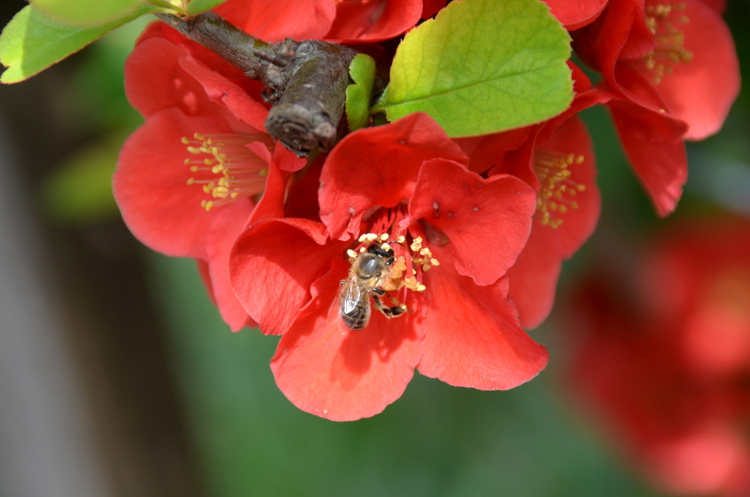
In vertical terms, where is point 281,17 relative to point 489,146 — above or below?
above

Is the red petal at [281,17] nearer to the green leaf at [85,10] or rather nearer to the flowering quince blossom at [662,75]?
the green leaf at [85,10]

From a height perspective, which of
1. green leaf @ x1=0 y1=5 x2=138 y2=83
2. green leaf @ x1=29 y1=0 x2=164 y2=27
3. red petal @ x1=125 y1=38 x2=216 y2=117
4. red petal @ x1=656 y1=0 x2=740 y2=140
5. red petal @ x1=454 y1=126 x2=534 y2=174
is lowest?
red petal @ x1=656 y1=0 x2=740 y2=140

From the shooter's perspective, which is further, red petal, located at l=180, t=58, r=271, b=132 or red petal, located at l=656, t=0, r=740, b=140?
red petal, located at l=656, t=0, r=740, b=140

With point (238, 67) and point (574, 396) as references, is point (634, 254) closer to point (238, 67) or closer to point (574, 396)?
point (574, 396)

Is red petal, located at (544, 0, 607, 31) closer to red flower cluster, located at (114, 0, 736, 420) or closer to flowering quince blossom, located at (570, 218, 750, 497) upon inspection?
red flower cluster, located at (114, 0, 736, 420)

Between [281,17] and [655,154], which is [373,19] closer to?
[281,17]

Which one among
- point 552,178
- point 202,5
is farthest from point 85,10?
point 552,178

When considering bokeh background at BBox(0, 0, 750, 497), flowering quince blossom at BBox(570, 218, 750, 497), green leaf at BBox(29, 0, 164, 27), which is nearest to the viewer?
green leaf at BBox(29, 0, 164, 27)

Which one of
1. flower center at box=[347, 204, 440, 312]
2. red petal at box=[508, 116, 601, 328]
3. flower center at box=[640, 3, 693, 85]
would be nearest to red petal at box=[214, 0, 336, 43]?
flower center at box=[347, 204, 440, 312]
